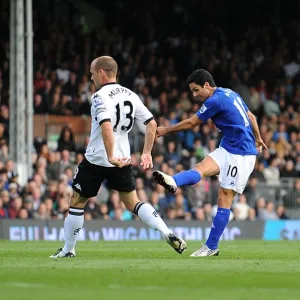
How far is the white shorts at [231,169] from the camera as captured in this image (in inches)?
518

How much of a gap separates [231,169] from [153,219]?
1.41 m

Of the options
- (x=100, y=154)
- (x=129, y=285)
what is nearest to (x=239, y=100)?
(x=100, y=154)

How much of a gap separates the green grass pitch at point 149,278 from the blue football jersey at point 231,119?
139 cm

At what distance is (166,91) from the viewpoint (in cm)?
3073

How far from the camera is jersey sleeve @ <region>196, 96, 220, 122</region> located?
1302 centimetres

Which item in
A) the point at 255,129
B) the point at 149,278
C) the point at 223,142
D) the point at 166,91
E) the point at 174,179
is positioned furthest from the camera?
the point at 166,91

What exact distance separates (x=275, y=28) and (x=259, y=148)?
916 inches

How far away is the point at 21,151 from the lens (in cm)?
2541

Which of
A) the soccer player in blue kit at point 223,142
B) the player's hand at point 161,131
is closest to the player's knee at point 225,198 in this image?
the soccer player in blue kit at point 223,142

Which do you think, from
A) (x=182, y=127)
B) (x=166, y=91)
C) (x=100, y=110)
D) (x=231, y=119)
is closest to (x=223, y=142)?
(x=231, y=119)

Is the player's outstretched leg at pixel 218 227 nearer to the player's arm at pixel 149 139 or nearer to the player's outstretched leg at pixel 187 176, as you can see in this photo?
the player's outstretched leg at pixel 187 176

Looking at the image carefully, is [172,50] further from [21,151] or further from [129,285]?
[129,285]

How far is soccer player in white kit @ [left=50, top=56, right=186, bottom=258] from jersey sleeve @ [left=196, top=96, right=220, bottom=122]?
33.8 inches

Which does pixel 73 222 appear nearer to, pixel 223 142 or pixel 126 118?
pixel 126 118
